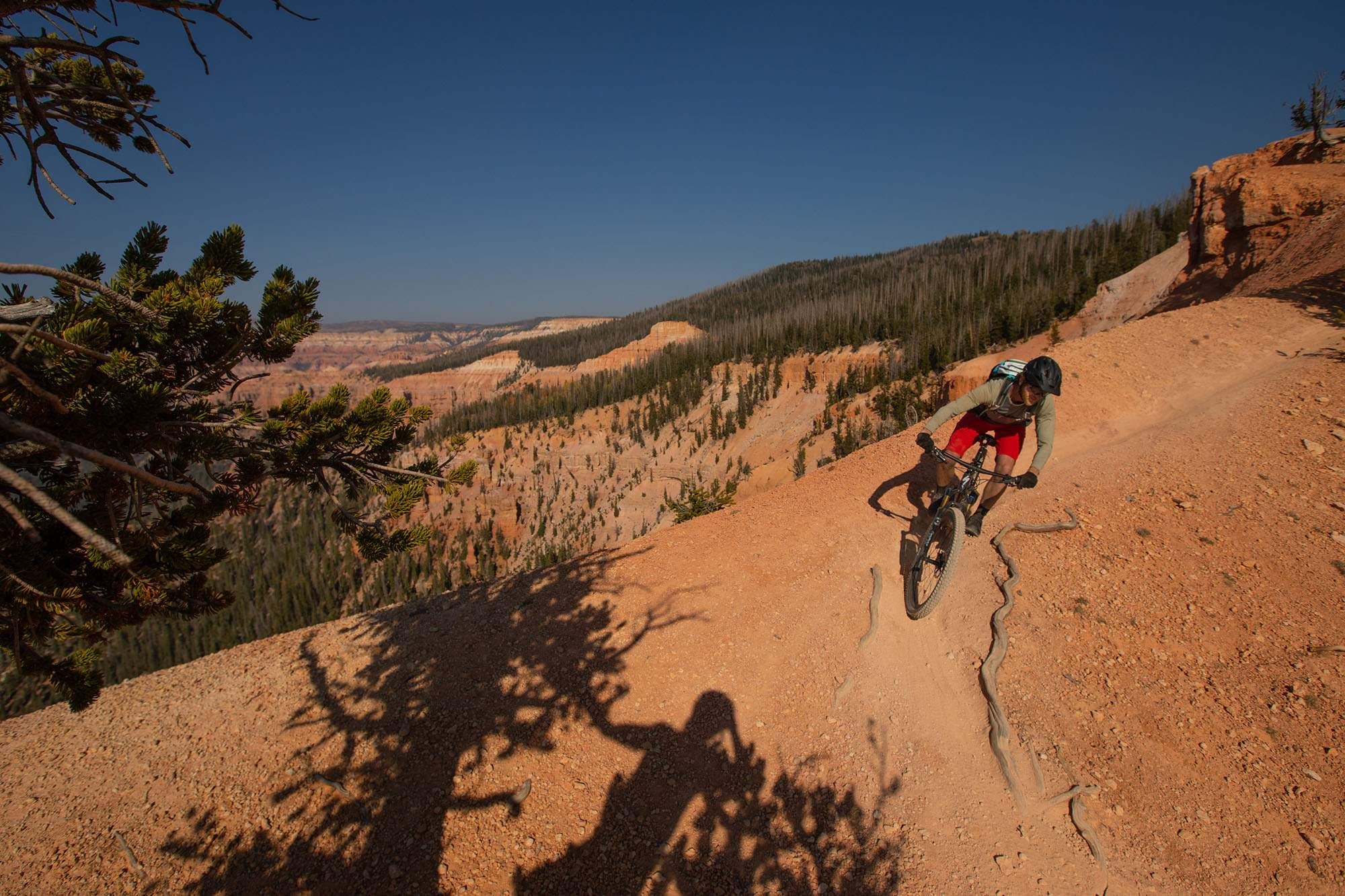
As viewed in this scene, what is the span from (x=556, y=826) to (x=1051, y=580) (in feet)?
19.4

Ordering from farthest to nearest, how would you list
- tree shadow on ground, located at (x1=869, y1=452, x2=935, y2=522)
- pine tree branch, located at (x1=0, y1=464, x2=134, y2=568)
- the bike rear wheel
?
1. tree shadow on ground, located at (x1=869, y1=452, x2=935, y2=522)
2. the bike rear wheel
3. pine tree branch, located at (x1=0, y1=464, x2=134, y2=568)

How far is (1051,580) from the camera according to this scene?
20.6 feet

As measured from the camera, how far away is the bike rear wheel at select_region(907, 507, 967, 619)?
5.92 meters

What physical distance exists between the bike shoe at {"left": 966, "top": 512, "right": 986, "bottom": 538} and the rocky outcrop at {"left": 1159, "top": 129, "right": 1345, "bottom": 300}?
16087mm

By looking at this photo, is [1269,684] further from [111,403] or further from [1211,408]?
[111,403]

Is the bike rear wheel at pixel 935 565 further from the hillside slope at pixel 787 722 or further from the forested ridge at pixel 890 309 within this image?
the forested ridge at pixel 890 309

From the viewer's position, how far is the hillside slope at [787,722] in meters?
4.13

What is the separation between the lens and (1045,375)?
17.7 feet

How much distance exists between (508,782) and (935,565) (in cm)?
510

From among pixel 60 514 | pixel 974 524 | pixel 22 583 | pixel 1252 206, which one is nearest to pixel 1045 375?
pixel 974 524

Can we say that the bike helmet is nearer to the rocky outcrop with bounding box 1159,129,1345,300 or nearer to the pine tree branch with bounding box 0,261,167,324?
Answer: the pine tree branch with bounding box 0,261,167,324

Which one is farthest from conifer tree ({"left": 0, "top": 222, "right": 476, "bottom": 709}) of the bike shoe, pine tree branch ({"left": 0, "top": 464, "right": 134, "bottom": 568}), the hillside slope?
the bike shoe

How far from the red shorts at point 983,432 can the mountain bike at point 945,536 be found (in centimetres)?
12

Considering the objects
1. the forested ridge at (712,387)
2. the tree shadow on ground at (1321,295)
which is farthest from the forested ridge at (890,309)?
the tree shadow on ground at (1321,295)
